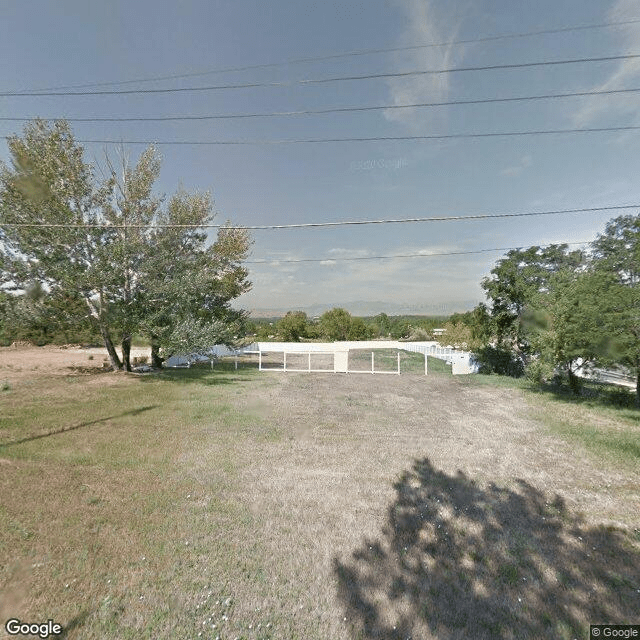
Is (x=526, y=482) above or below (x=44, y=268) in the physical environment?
below

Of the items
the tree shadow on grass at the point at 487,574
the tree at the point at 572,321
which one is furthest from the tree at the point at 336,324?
the tree shadow on grass at the point at 487,574

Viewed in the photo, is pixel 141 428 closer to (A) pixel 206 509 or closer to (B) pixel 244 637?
(A) pixel 206 509

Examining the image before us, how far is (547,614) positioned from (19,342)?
41086 millimetres

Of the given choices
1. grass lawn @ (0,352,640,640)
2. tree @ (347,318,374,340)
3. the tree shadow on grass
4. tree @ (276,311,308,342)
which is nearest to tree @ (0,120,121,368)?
grass lawn @ (0,352,640,640)

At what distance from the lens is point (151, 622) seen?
238 cm

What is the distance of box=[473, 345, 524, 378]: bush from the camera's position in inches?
696

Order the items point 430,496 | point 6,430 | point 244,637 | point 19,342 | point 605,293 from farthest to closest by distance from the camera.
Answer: point 19,342 < point 605,293 < point 6,430 < point 430,496 < point 244,637

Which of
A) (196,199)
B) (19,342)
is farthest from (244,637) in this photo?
(19,342)

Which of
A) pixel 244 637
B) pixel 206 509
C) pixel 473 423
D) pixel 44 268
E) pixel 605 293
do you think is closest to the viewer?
pixel 244 637

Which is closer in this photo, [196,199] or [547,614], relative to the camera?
[547,614]

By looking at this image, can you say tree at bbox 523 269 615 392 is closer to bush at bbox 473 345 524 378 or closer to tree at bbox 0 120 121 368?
bush at bbox 473 345 524 378

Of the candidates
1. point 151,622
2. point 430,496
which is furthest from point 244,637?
point 430,496

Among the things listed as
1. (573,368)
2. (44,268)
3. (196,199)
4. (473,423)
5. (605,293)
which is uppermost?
(196,199)

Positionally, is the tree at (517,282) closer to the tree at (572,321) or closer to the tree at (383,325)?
the tree at (572,321)
